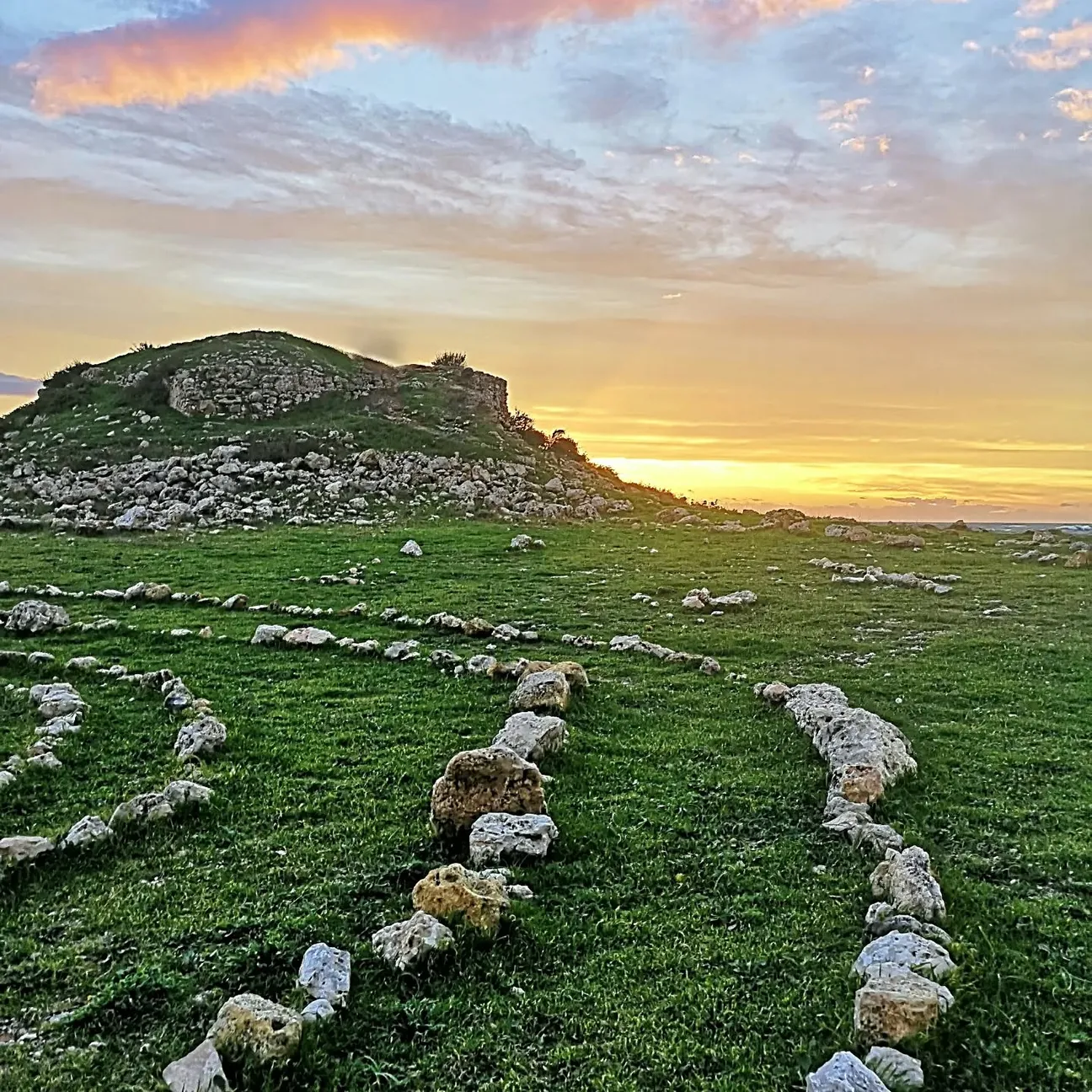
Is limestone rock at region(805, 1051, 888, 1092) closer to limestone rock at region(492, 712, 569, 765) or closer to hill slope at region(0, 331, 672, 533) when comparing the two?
limestone rock at region(492, 712, 569, 765)

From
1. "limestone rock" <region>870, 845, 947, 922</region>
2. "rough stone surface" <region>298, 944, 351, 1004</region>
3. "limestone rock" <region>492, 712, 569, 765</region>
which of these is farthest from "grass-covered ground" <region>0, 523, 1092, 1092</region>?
"limestone rock" <region>492, 712, 569, 765</region>

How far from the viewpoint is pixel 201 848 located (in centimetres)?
897

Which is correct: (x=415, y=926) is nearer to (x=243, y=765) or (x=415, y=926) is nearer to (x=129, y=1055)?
(x=129, y=1055)

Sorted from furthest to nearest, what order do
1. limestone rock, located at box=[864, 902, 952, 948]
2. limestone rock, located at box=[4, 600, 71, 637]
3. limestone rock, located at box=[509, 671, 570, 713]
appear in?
limestone rock, located at box=[4, 600, 71, 637] → limestone rock, located at box=[509, 671, 570, 713] → limestone rock, located at box=[864, 902, 952, 948]

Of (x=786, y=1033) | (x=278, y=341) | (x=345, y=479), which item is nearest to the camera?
(x=786, y=1033)

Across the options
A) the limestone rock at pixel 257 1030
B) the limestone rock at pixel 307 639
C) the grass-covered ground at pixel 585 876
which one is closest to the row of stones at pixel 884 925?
the grass-covered ground at pixel 585 876

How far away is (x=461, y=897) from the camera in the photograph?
24.1ft

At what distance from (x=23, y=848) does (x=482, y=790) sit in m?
4.33

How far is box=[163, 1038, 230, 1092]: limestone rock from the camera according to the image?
218 inches

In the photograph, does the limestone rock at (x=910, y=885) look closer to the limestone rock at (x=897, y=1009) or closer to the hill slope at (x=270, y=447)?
the limestone rock at (x=897, y=1009)

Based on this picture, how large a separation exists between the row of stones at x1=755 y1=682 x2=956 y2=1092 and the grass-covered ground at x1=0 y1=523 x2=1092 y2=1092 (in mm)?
198

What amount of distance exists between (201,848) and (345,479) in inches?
1314

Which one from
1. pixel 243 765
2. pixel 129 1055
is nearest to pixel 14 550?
pixel 243 765

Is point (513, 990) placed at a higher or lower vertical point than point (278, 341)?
lower
